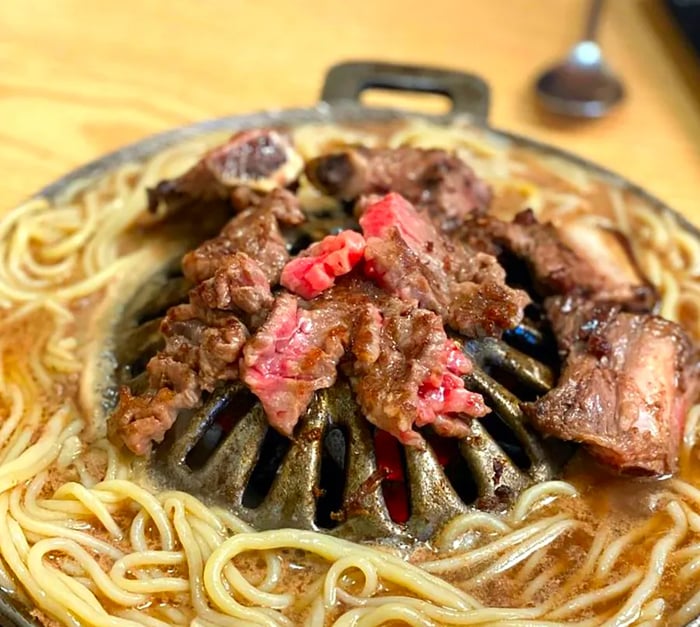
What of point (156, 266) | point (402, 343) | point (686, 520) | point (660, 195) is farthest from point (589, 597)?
point (660, 195)

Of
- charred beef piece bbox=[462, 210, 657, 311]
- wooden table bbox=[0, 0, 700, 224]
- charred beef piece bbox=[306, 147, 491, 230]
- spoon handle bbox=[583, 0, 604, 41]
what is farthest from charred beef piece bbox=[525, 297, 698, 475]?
spoon handle bbox=[583, 0, 604, 41]

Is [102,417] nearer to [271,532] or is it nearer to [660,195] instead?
[271,532]

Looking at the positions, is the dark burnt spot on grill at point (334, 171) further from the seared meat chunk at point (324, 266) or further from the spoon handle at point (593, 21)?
the spoon handle at point (593, 21)

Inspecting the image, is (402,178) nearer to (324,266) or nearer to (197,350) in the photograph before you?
(324,266)

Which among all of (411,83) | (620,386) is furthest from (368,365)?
(411,83)

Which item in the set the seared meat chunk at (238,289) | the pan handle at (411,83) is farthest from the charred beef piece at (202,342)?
the pan handle at (411,83)
